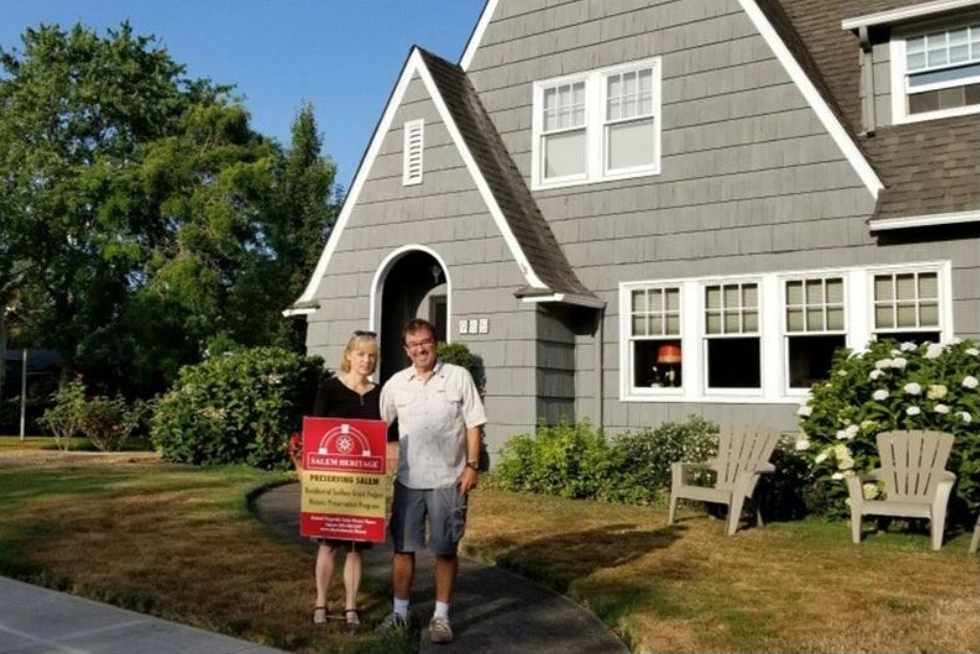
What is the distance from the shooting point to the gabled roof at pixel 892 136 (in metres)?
11.0

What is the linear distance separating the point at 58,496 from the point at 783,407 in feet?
29.0

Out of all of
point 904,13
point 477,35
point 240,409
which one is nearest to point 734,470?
point 904,13

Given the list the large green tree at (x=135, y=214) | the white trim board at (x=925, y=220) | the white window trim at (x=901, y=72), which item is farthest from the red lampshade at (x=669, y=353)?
the large green tree at (x=135, y=214)

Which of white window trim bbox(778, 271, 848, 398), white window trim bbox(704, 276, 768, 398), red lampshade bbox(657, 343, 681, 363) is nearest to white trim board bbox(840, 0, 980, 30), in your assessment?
white window trim bbox(778, 271, 848, 398)

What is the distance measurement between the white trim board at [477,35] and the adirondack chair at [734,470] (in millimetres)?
7968

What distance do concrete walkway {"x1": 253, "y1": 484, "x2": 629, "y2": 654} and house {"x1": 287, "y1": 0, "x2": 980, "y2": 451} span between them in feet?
18.5

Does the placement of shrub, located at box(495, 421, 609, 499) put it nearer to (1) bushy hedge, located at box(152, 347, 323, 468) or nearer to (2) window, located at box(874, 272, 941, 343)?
(1) bushy hedge, located at box(152, 347, 323, 468)

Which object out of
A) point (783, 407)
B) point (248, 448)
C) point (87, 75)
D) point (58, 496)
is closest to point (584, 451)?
point (783, 407)

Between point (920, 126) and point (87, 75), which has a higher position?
point (87, 75)

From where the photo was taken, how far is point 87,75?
28.5 metres

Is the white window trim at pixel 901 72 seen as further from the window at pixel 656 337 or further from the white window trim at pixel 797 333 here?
the window at pixel 656 337

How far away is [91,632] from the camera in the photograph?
18.5ft

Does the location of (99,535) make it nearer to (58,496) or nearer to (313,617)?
(58,496)

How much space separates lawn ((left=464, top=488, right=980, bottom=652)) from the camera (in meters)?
5.57
